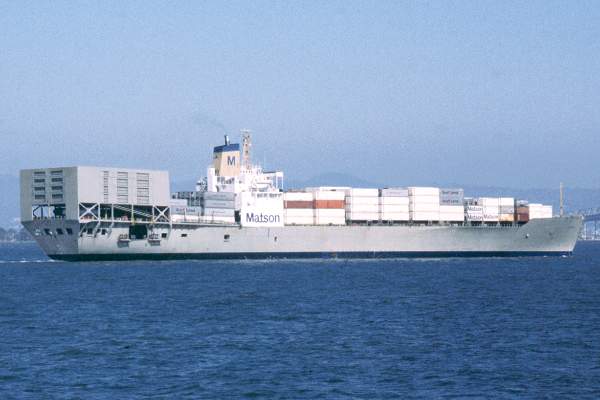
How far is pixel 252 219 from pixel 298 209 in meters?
5.87

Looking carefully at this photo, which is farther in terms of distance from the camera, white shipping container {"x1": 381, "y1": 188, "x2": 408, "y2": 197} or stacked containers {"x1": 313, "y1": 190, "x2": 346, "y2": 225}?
white shipping container {"x1": 381, "y1": 188, "x2": 408, "y2": 197}

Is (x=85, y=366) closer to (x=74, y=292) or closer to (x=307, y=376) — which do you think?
(x=307, y=376)

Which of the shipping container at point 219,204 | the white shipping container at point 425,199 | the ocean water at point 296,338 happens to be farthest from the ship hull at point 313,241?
the ocean water at point 296,338

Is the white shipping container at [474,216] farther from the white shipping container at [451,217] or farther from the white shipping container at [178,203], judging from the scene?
the white shipping container at [178,203]

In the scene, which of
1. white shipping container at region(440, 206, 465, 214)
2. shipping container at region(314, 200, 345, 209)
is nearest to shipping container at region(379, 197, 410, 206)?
white shipping container at region(440, 206, 465, 214)

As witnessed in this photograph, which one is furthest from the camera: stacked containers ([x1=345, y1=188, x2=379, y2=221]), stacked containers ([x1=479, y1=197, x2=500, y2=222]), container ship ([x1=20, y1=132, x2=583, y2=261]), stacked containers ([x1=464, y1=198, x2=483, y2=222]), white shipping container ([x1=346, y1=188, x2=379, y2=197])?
stacked containers ([x1=479, y1=197, x2=500, y2=222])

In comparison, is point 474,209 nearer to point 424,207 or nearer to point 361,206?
point 424,207

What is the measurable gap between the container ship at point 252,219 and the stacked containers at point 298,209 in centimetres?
9

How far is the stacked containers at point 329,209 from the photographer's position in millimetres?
91869

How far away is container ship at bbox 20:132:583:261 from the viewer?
79.5 m

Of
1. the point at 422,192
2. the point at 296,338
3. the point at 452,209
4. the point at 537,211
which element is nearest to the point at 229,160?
the point at 422,192

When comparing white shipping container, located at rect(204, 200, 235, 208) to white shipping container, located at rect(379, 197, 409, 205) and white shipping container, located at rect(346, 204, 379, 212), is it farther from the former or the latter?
white shipping container, located at rect(379, 197, 409, 205)

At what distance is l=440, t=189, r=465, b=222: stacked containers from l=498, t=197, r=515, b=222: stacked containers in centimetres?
430

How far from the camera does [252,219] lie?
87.8 meters
